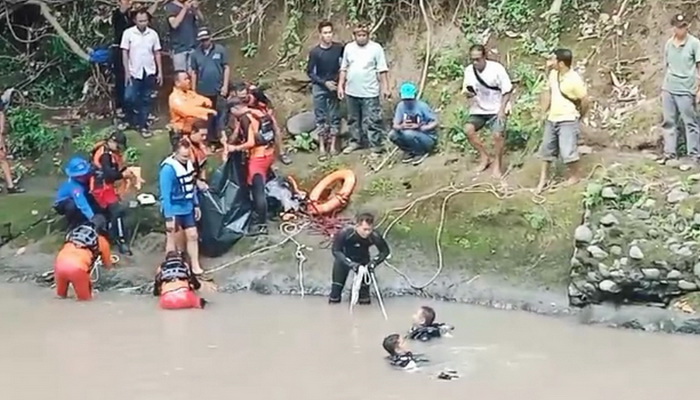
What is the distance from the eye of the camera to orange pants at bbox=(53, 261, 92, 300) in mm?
13336

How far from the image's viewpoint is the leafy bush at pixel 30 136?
1752cm

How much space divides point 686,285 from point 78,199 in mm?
5763

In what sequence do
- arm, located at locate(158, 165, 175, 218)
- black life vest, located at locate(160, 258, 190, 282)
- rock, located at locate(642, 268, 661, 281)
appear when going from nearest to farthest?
rock, located at locate(642, 268, 661, 281), black life vest, located at locate(160, 258, 190, 282), arm, located at locate(158, 165, 175, 218)

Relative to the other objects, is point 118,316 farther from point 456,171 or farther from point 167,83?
point 167,83

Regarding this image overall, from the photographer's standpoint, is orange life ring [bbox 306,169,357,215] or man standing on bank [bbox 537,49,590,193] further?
orange life ring [bbox 306,169,357,215]

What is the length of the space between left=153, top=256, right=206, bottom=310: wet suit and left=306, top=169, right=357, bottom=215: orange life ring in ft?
6.37

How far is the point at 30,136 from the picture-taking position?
58.0 ft

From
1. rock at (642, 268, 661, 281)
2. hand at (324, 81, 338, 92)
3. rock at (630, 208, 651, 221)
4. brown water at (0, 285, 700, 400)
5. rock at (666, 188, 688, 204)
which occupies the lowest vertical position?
brown water at (0, 285, 700, 400)

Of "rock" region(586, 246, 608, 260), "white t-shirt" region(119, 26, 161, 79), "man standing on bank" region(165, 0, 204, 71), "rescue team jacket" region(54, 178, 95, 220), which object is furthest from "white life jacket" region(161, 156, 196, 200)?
"rock" region(586, 246, 608, 260)

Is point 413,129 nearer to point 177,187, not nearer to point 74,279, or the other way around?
point 177,187

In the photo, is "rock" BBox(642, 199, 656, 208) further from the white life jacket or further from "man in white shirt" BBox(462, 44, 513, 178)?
the white life jacket

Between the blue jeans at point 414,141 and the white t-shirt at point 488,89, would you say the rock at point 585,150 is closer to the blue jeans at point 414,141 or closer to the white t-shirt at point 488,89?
the white t-shirt at point 488,89

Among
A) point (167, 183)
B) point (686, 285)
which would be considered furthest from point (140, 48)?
point (686, 285)

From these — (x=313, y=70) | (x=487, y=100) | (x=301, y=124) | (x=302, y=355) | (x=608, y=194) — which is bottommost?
(x=302, y=355)
